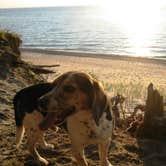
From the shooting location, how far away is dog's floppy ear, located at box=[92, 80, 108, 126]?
4.40 m

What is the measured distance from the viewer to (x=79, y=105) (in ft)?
14.4

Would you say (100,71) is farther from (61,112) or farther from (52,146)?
(61,112)

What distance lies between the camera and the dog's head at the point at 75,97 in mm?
4316

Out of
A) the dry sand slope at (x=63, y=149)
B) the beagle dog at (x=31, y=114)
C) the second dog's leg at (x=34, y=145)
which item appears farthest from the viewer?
the dry sand slope at (x=63, y=149)

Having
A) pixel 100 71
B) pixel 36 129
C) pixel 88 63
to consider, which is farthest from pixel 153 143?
pixel 88 63

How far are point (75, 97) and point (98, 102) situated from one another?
0.27m

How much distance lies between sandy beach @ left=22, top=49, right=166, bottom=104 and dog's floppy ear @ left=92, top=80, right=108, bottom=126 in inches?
359

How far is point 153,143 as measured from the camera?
690 cm

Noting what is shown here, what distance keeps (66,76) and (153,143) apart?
2975 mm

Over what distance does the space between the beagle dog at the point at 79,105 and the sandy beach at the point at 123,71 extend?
8804mm

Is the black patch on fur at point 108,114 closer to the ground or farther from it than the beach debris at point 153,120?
farther from it

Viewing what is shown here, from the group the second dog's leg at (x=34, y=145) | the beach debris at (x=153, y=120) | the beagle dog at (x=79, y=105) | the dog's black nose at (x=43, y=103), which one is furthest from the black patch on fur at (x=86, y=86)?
the beach debris at (x=153, y=120)

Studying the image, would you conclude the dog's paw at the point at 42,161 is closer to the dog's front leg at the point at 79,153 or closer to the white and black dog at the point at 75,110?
the white and black dog at the point at 75,110

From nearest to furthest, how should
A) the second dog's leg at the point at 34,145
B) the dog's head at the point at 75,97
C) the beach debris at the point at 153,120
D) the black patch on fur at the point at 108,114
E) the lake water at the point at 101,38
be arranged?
the dog's head at the point at 75,97, the black patch on fur at the point at 108,114, the second dog's leg at the point at 34,145, the beach debris at the point at 153,120, the lake water at the point at 101,38
